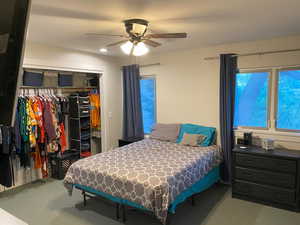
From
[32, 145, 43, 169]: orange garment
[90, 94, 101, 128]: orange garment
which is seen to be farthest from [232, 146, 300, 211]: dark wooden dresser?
[32, 145, 43, 169]: orange garment

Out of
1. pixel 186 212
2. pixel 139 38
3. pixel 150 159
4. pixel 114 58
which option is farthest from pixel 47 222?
pixel 114 58

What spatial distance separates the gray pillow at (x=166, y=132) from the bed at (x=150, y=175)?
520 mm

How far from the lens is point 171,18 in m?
2.32

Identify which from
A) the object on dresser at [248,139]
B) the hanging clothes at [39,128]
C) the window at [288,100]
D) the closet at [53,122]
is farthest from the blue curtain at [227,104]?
the hanging clothes at [39,128]

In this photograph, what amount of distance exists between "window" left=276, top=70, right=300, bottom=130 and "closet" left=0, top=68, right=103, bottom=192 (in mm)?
3331

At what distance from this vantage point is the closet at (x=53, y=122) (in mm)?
3412

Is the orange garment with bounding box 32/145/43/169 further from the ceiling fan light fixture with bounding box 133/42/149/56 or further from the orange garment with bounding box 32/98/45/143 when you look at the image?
the ceiling fan light fixture with bounding box 133/42/149/56

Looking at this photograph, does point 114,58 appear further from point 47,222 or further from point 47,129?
point 47,222

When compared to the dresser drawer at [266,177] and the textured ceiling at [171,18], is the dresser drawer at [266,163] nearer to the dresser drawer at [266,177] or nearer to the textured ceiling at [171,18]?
the dresser drawer at [266,177]

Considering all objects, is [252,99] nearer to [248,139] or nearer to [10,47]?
[248,139]

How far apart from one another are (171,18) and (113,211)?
2.49 meters

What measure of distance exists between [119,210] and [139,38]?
7.11 feet

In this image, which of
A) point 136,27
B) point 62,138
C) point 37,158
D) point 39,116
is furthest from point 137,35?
point 37,158

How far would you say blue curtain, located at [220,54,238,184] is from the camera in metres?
3.46
